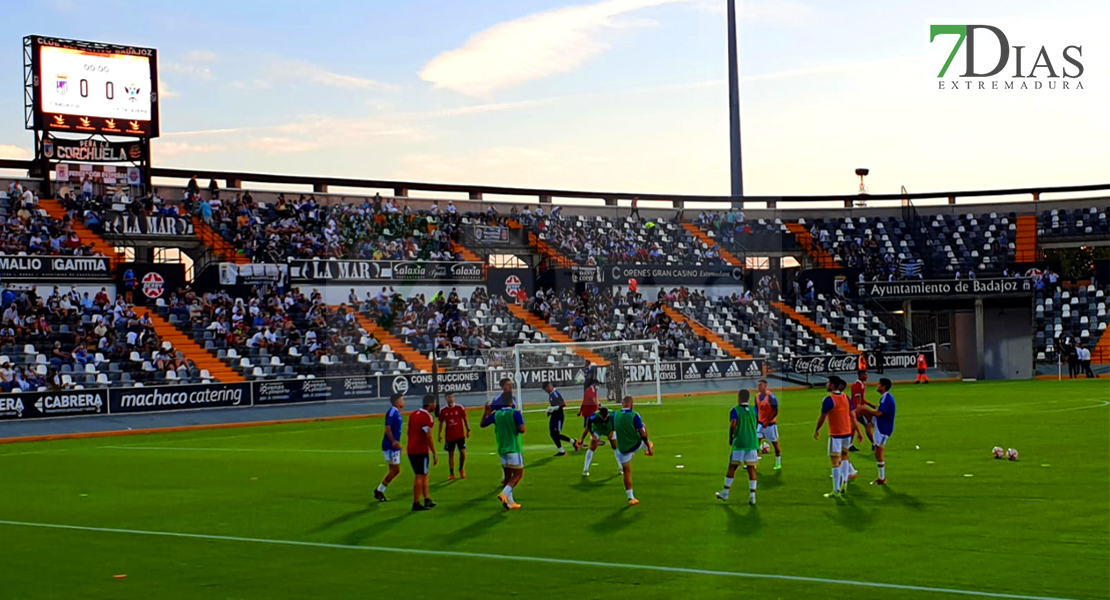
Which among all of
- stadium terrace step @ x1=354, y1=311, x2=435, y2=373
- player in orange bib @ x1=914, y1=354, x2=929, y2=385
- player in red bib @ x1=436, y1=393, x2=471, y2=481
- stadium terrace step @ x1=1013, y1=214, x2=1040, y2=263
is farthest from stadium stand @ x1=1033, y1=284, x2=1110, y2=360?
player in red bib @ x1=436, y1=393, x2=471, y2=481

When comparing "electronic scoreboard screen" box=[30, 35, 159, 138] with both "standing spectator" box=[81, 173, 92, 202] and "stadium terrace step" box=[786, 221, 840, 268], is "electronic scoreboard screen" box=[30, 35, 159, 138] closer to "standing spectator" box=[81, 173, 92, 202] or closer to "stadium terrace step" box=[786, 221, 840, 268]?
"standing spectator" box=[81, 173, 92, 202]

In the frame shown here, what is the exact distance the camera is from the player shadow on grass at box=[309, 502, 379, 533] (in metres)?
18.5

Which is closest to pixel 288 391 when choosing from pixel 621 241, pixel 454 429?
pixel 454 429

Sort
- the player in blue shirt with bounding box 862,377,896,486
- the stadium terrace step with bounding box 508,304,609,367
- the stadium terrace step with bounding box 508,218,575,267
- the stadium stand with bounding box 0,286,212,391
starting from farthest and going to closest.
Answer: the stadium terrace step with bounding box 508,218,575,267
the stadium terrace step with bounding box 508,304,609,367
the stadium stand with bounding box 0,286,212,391
the player in blue shirt with bounding box 862,377,896,486

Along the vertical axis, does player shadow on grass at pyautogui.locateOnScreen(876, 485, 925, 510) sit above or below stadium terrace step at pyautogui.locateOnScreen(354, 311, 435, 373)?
below

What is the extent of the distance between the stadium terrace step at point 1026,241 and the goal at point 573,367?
1062 inches

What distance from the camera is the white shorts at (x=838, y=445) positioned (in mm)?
19939

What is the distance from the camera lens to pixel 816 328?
6531cm

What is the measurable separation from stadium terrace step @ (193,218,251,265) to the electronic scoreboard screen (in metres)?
4.25

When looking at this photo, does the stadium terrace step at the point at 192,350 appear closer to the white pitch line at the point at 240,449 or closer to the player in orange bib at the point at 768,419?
the white pitch line at the point at 240,449

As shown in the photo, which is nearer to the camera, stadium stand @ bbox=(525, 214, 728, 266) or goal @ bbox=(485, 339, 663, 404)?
goal @ bbox=(485, 339, 663, 404)

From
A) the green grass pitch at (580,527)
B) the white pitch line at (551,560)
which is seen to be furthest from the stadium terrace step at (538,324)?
the white pitch line at (551,560)

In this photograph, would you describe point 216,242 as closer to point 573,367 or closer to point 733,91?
point 573,367

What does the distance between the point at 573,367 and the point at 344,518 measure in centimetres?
3230
